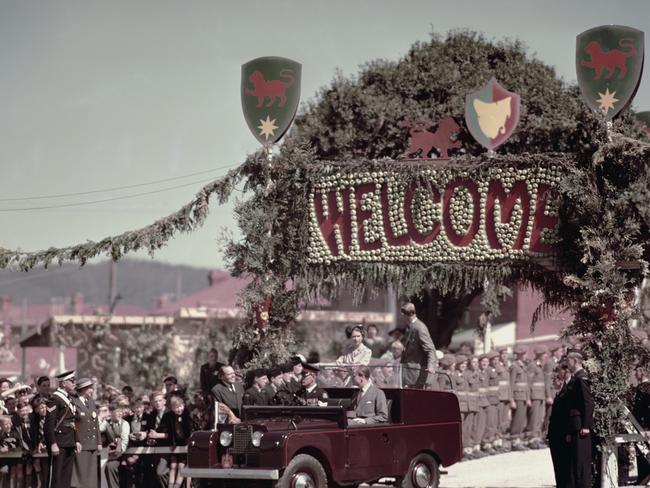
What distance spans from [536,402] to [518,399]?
492 millimetres

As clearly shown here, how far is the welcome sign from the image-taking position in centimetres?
1761

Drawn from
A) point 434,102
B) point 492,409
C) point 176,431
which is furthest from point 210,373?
point 434,102

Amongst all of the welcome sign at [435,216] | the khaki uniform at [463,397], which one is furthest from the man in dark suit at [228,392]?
the khaki uniform at [463,397]

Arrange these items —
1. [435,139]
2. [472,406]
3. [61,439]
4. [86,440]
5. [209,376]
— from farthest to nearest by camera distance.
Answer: [472,406]
[209,376]
[435,139]
[86,440]
[61,439]

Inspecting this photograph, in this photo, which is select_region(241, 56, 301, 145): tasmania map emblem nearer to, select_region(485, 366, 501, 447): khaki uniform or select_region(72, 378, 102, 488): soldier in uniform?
select_region(72, 378, 102, 488): soldier in uniform

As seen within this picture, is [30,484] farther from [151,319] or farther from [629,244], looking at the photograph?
[151,319]

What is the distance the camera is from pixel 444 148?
60.2 feet

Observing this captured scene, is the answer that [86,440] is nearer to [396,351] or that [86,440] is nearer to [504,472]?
[396,351]

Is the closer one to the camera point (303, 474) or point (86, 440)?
point (303, 474)

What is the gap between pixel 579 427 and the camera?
617 inches

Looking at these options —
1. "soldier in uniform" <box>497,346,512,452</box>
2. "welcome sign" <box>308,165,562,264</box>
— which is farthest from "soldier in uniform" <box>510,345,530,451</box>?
"welcome sign" <box>308,165,562,264</box>

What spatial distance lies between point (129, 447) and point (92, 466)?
0.99m

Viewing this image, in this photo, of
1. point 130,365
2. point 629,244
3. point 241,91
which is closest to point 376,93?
point 241,91

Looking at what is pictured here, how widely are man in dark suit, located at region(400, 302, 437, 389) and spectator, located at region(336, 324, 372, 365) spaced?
569mm
